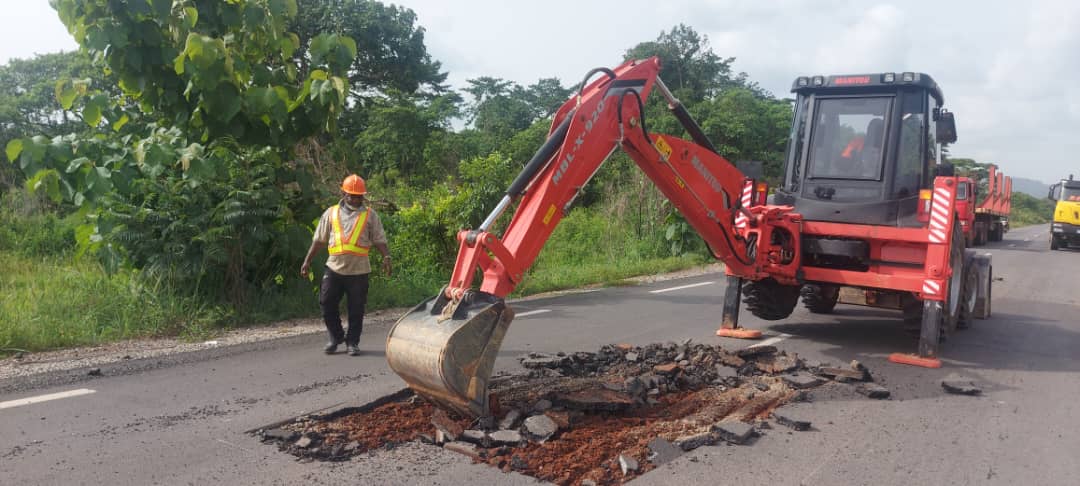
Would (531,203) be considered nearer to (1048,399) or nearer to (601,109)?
(601,109)

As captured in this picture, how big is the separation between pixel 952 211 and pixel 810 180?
5.18ft

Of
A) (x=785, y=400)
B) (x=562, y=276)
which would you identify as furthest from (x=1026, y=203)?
(x=785, y=400)

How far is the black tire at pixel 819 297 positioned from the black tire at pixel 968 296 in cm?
141

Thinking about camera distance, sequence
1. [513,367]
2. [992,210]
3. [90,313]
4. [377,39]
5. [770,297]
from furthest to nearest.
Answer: [377,39] < [992,210] < [770,297] < [90,313] < [513,367]

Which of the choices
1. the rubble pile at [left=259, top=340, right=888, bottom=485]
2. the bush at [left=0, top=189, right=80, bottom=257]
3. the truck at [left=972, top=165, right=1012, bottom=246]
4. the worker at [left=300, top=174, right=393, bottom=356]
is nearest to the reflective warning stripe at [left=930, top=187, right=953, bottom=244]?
the rubble pile at [left=259, top=340, right=888, bottom=485]

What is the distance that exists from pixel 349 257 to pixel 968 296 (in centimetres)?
738

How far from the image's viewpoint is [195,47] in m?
7.93

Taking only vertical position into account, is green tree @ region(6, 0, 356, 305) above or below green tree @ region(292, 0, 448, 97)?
below

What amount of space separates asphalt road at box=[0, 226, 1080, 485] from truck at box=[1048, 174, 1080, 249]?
2071 centimetres

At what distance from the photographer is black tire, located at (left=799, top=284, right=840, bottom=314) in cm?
921

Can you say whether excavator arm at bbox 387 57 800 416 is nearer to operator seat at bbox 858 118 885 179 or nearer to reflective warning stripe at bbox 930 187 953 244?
operator seat at bbox 858 118 885 179

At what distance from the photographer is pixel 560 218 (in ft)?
18.4

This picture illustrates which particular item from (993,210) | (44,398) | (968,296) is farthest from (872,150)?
(993,210)

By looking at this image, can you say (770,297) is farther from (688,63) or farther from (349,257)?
(688,63)
